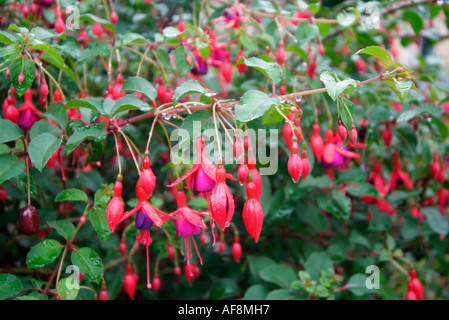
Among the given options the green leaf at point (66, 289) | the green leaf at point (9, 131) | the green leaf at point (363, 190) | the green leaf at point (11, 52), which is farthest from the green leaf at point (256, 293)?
the green leaf at point (11, 52)

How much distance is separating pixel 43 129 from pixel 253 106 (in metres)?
0.46

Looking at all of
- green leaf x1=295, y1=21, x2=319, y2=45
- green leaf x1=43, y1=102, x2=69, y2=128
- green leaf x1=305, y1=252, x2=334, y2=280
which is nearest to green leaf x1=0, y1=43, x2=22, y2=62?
green leaf x1=43, y1=102, x2=69, y2=128

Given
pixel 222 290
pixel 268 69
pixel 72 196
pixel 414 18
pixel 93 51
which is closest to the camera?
pixel 268 69

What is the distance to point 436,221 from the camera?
1.24m

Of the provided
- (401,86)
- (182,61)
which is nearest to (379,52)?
(401,86)

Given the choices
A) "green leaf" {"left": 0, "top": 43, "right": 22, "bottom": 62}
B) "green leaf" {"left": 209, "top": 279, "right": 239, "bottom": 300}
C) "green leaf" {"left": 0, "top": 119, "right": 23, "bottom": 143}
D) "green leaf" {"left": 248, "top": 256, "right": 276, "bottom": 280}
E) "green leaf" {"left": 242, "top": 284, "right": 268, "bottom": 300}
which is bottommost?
"green leaf" {"left": 209, "top": 279, "right": 239, "bottom": 300}

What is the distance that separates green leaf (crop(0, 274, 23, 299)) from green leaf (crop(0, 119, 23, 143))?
27 centimetres

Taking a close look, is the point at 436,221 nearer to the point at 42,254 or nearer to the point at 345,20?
the point at 345,20

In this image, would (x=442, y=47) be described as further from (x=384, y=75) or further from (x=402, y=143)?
(x=384, y=75)

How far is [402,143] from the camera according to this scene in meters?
1.38

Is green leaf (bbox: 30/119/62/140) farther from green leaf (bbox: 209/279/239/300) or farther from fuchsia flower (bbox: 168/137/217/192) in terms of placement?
green leaf (bbox: 209/279/239/300)

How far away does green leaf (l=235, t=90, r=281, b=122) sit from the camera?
608 mm

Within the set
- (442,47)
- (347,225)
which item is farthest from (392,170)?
(442,47)
